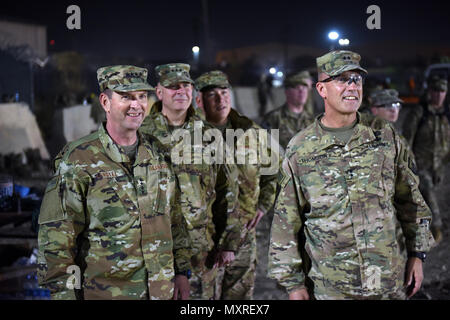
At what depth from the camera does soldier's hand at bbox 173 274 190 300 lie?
321cm

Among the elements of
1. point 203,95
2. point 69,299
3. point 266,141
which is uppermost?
point 203,95

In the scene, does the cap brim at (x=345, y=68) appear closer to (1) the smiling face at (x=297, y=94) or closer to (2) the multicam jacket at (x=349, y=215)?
(2) the multicam jacket at (x=349, y=215)

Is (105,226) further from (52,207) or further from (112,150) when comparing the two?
(112,150)

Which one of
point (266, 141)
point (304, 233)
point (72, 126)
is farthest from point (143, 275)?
point (72, 126)

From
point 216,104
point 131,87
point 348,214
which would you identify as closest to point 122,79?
point 131,87

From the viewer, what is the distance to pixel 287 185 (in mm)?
3141

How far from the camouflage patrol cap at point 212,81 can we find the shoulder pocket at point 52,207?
2.19 metres

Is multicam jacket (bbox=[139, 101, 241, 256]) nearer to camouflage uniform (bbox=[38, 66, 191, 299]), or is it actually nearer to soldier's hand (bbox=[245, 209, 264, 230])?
soldier's hand (bbox=[245, 209, 264, 230])

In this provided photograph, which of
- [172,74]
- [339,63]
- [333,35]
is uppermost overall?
[333,35]

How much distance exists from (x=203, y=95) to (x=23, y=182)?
326 inches

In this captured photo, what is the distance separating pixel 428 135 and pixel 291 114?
7.18 ft

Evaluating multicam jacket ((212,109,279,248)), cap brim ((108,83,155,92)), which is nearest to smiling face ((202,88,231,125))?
multicam jacket ((212,109,279,248))

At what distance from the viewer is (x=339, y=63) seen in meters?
3.04
